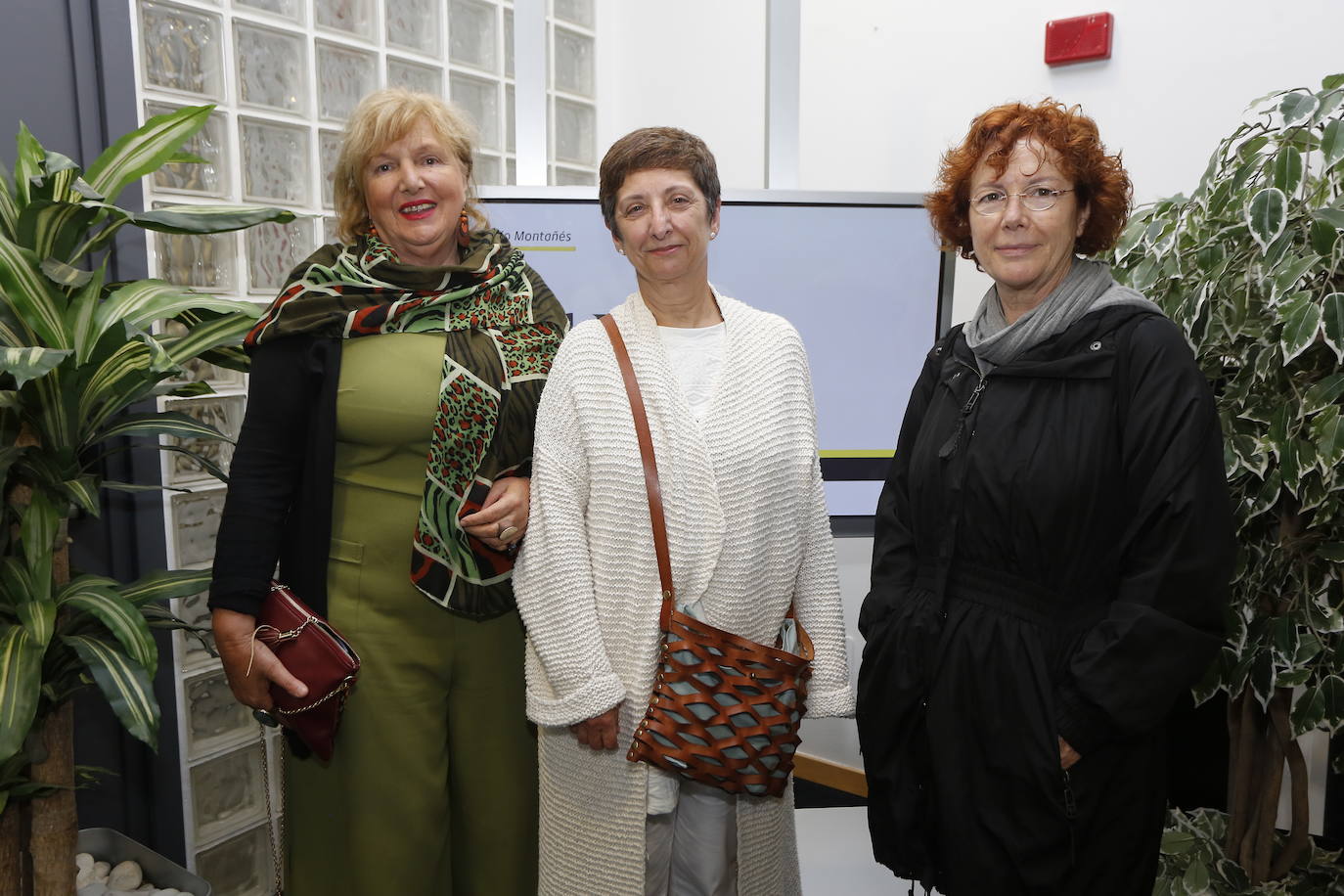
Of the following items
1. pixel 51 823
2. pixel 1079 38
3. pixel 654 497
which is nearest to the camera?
pixel 654 497

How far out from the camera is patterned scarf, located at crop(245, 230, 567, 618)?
1.51 metres

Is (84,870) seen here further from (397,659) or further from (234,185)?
(234,185)

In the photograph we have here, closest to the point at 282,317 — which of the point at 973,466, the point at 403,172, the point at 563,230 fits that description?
the point at 403,172

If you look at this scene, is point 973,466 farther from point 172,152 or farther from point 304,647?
point 172,152

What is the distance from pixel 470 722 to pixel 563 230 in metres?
1.21

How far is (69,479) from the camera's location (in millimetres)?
1572

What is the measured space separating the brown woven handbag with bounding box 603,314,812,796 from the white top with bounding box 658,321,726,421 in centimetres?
13

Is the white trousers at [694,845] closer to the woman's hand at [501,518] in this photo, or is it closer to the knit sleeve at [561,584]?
the knit sleeve at [561,584]

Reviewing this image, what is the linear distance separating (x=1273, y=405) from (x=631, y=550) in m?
1.24

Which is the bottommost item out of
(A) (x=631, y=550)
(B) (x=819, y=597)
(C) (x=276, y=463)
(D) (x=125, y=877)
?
(D) (x=125, y=877)

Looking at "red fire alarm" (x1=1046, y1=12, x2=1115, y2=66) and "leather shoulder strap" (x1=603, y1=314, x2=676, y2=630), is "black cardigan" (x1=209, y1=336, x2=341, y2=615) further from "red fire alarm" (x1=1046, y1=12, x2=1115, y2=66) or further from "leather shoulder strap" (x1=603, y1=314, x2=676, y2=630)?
"red fire alarm" (x1=1046, y1=12, x2=1115, y2=66)

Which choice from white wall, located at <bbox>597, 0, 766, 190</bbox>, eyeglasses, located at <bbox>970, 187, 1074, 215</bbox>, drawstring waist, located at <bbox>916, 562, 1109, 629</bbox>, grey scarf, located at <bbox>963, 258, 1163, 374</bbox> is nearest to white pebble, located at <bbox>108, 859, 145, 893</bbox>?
drawstring waist, located at <bbox>916, 562, 1109, 629</bbox>

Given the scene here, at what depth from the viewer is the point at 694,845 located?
146 centimetres

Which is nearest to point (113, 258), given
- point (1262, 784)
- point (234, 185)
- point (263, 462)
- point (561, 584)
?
point (234, 185)
